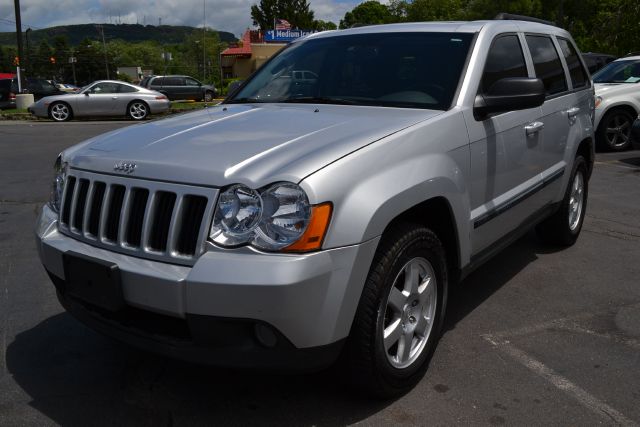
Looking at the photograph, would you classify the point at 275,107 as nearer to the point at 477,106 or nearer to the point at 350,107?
the point at 350,107

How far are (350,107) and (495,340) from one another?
1584mm

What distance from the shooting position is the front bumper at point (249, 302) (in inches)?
92.4

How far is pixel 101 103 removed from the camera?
65.7 ft

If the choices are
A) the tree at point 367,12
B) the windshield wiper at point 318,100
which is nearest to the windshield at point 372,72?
the windshield wiper at point 318,100

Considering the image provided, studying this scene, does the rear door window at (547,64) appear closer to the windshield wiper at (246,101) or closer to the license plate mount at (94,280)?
the windshield wiper at (246,101)

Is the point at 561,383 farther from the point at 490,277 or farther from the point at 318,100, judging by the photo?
the point at 318,100

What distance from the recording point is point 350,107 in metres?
3.58

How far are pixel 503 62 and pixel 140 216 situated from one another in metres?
2.52

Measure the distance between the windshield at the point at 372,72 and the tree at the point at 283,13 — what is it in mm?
67583

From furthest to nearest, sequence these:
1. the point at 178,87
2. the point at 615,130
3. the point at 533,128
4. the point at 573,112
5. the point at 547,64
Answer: the point at 178,87
the point at 615,130
the point at 573,112
the point at 547,64
the point at 533,128

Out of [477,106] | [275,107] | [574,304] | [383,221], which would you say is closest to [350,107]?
[275,107]

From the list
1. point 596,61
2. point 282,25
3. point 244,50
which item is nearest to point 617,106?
point 596,61

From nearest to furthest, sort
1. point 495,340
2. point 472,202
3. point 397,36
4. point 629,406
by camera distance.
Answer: point 629,406, point 472,202, point 495,340, point 397,36

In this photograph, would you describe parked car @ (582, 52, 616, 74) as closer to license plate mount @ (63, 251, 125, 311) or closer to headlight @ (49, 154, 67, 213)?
headlight @ (49, 154, 67, 213)
